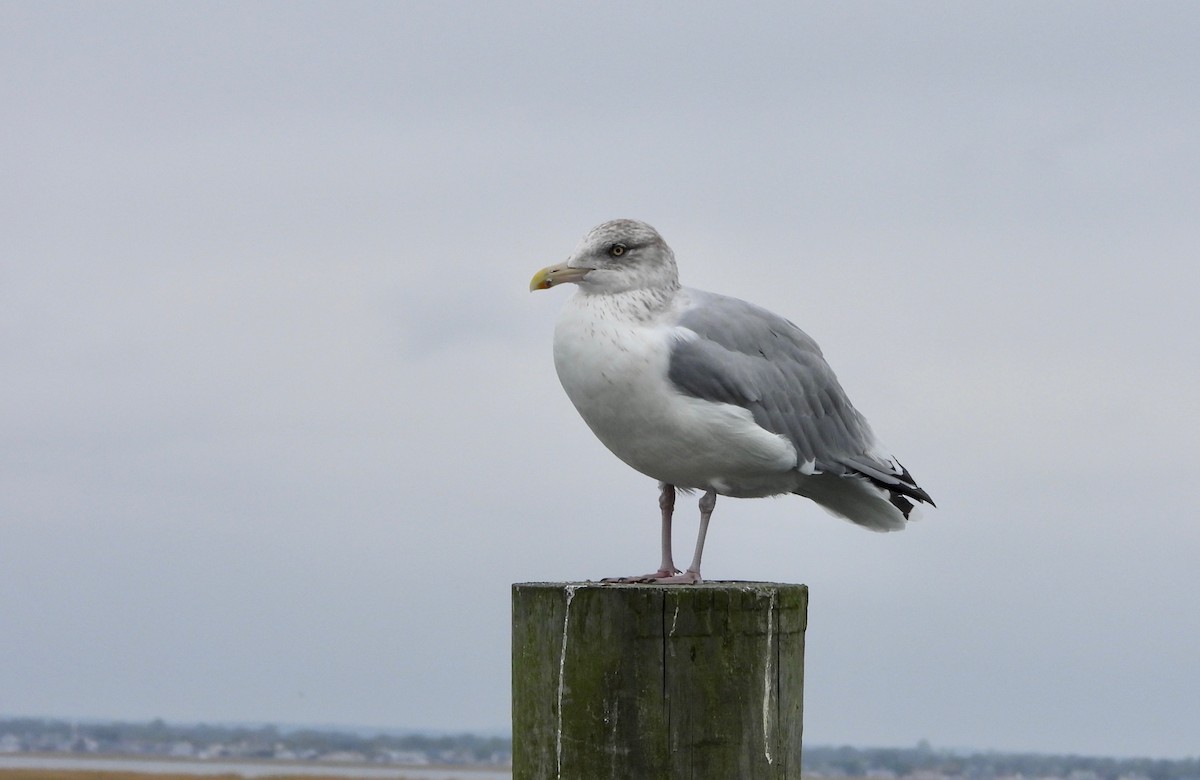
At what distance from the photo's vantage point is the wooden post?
212 inches

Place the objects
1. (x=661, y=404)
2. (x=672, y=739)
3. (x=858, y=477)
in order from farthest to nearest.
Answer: (x=858, y=477), (x=661, y=404), (x=672, y=739)

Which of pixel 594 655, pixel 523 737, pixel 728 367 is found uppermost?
pixel 728 367

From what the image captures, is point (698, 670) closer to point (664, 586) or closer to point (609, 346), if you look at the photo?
point (664, 586)

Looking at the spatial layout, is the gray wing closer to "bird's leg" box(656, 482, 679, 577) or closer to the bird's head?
the bird's head

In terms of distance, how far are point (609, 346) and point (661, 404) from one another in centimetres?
40

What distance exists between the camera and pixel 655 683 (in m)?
5.38

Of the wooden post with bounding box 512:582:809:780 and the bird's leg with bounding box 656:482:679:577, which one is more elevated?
the bird's leg with bounding box 656:482:679:577

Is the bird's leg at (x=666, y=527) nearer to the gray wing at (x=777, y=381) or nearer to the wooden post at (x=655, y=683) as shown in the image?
the gray wing at (x=777, y=381)

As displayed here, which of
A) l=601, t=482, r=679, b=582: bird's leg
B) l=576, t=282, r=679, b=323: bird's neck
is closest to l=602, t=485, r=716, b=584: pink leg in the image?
l=601, t=482, r=679, b=582: bird's leg

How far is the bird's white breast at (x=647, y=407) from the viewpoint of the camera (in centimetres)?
695

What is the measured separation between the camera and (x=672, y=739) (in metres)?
5.36

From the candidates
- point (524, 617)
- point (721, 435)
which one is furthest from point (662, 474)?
point (524, 617)

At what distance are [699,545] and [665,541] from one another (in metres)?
0.32

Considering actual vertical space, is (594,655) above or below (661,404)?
below
